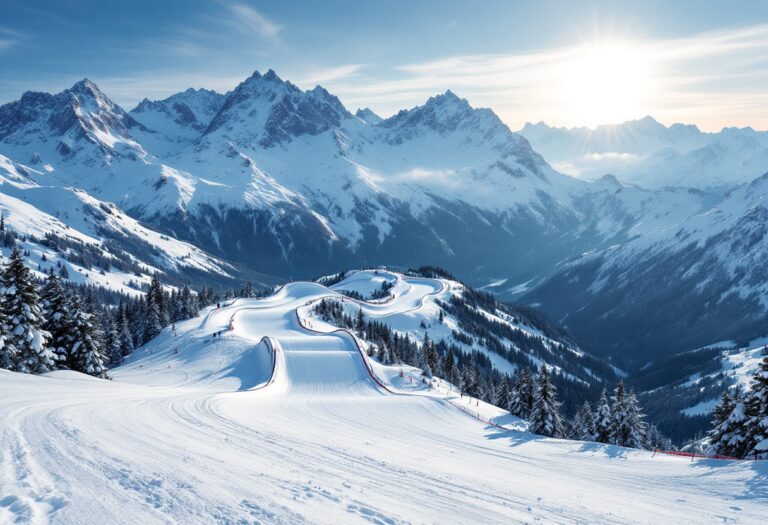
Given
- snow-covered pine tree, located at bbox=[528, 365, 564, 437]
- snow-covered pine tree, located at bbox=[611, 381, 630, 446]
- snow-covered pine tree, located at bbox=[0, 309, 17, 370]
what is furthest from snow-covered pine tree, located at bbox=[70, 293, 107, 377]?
snow-covered pine tree, located at bbox=[611, 381, 630, 446]

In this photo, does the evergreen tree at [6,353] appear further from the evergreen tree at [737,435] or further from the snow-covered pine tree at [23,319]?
the evergreen tree at [737,435]

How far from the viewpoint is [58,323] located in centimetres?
4906

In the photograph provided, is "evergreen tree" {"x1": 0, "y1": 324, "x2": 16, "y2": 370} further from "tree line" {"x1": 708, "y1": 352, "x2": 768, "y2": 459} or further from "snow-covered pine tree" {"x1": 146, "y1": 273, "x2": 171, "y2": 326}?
"snow-covered pine tree" {"x1": 146, "y1": 273, "x2": 171, "y2": 326}

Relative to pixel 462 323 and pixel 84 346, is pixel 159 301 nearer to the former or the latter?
pixel 84 346

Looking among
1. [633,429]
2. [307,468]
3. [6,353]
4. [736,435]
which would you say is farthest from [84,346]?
[736,435]

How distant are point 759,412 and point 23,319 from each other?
2082 inches

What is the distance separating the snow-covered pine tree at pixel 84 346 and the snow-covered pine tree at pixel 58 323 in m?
0.60

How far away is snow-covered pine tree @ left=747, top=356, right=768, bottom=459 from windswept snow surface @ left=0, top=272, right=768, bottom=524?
7.99 metres

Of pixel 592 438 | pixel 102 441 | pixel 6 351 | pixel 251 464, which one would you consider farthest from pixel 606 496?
pixel 6 351

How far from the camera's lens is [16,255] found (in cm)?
4241

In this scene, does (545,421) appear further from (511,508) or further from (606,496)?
(511,508)

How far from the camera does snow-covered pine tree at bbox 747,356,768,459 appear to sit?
2811 centimetres

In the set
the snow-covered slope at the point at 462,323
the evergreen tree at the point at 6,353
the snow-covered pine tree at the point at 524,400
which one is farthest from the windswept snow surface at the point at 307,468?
the snow-covered slope at the point at 462,323

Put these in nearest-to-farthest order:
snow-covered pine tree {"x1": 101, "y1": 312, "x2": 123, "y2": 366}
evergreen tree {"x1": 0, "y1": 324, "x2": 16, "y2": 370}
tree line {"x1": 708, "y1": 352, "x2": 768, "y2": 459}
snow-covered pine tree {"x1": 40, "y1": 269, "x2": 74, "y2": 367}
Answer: tree line {"x1": 708, "y1": 352, "x2": 768, "y2": 459} → evergreen tree {"x1": 0, "y1": 324, "x2": 16, "y2": 370} → snow-covered pine tree {"x1": 40, "y1": 269, "x2": 74, "y2": 367} → snow-covered pine tree {"x1": 101, "y1": 312, "x2": 123, "y2": 366}
